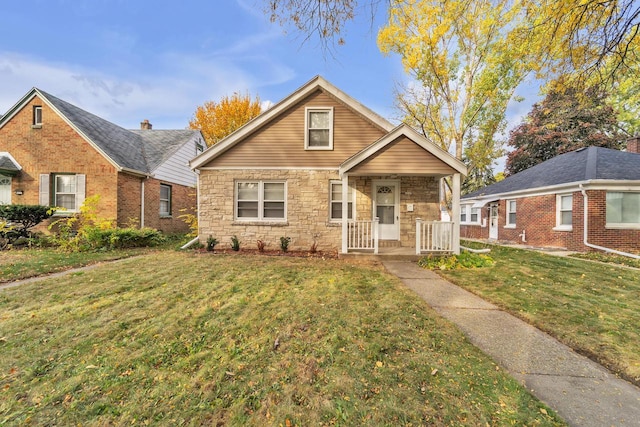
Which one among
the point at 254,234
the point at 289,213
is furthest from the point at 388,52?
the point at 254,234

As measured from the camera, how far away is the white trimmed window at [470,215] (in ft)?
60.4

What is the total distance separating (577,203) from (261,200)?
12.6 m

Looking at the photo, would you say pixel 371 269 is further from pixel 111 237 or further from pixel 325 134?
pixel 111 237

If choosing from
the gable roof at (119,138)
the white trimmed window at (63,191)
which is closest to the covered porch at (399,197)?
the gable roof at (119,138)

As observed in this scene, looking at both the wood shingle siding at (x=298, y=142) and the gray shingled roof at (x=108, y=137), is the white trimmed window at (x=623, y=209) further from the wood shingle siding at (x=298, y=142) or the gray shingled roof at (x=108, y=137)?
the gray shingled roof at (x=108, y=137)

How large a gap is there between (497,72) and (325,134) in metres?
10.7

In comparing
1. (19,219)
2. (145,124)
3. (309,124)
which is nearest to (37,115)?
(19,219)

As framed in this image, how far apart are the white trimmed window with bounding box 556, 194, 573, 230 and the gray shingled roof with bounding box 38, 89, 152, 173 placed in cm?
1895

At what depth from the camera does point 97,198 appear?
10.2 m

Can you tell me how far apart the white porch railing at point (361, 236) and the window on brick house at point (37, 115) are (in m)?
14.1

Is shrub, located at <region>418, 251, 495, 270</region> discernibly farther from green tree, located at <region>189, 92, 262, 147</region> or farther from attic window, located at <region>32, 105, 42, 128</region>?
green tree, located at <region>189, 92, 262, 147</region>

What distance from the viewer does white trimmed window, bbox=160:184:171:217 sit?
14086 mm

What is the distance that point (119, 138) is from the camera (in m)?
13.8

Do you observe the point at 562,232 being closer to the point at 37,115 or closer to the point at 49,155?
the point at 49,155
